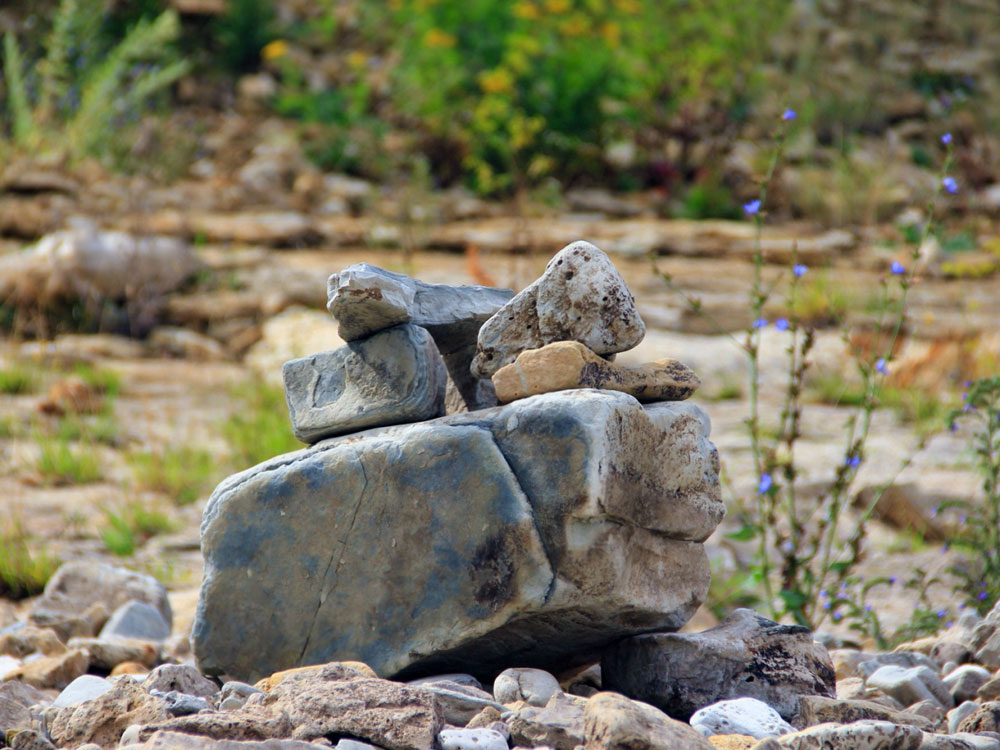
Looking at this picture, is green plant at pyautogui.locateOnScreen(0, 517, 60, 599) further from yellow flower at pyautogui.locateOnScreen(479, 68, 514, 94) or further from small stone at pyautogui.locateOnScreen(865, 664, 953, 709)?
yellow flower at pyautogui.locateOnScreen(479, 68, 514, 94)

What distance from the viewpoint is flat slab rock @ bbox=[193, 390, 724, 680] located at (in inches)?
83.6

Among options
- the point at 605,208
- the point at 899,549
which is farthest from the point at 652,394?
the point at 605,208

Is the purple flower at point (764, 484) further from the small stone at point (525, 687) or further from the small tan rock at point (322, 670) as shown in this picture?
the small tan rock at point (322, 670)

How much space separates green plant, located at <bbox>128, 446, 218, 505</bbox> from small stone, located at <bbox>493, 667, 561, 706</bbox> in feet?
9.38

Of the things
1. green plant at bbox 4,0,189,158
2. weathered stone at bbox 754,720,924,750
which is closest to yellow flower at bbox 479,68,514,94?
green plant at bbox 4,0,189,158

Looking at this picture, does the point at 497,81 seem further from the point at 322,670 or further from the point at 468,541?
the point at 322,670

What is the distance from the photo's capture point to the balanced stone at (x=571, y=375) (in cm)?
229

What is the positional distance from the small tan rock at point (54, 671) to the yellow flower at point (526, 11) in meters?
8.01

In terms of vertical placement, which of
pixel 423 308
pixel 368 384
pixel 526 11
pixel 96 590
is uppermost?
pixel 526 11

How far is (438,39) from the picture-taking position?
9383mm

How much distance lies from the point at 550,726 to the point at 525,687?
0.33 meters

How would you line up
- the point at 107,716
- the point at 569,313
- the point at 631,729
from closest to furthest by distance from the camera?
the point at 631,729 < the point at 107,716 < the point at 569,313

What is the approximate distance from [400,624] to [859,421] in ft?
12.6

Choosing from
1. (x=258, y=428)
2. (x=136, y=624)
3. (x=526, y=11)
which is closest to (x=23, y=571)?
(x=136, y=624)
